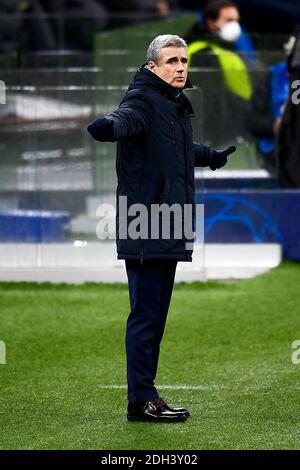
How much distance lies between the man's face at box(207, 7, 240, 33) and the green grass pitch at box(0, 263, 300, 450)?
3652 mm

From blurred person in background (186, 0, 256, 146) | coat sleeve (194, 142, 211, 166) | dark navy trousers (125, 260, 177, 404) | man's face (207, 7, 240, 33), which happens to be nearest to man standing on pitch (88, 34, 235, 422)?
dark navy trousers (125, 260, 177, 404)

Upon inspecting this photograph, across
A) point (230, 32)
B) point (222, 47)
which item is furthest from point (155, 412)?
point (230, 32)

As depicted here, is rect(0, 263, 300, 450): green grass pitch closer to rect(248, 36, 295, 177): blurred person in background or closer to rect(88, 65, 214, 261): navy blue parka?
rect(88, 65, 214, 261): navy blue parka

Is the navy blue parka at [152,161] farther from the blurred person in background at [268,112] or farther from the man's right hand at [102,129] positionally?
the blurred person in background at [268,112]

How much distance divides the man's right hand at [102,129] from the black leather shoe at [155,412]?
1282 mm

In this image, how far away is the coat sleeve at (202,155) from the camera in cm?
762

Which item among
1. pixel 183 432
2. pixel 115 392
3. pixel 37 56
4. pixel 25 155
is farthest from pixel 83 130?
pixel 183 432

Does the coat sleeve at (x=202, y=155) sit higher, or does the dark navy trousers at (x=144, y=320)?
the coat sleeve at (x=202, y=155)

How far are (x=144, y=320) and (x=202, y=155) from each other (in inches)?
34.3

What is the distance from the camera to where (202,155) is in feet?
25.1

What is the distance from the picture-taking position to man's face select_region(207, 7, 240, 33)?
15.9 metres

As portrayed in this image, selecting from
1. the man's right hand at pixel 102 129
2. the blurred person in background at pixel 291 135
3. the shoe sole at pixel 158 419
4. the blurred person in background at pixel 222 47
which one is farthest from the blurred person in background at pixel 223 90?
the man's right hand at pixel 102 129

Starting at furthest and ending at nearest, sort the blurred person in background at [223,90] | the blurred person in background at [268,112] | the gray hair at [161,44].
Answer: the blurred person in background at [268,112], the blurred person in background at [223,90], the gray hair at [161,44]
